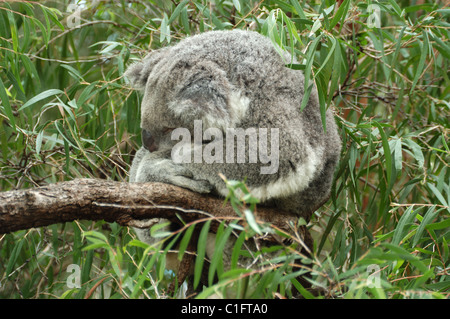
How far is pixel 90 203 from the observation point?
170 centimetres

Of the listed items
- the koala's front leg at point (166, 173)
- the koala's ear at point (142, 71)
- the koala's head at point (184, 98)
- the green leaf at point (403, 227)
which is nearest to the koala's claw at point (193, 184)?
the koala's front leg at point (166, 173)

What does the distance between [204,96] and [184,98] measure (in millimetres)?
96

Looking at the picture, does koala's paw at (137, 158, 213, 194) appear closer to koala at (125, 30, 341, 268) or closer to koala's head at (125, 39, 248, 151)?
koala at (125, 30, 341, 268)

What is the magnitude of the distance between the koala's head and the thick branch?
337 millimetres

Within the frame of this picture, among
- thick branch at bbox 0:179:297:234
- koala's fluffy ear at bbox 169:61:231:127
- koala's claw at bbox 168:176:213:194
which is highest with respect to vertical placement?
koala's fluffy ear at bbox 169:61:231:127

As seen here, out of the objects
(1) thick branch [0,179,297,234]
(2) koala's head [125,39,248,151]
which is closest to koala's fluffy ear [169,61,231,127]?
(2) koala's head [125,39,248,151]

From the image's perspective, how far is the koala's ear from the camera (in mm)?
2502

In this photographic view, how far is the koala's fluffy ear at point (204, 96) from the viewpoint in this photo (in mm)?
2066

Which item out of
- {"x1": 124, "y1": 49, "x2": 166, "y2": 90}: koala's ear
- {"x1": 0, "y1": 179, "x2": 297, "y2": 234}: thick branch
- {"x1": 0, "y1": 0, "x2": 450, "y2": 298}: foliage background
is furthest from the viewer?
{"x1": 124, "y1": 49, "x2": 166, "y2": 90}: koala's ear

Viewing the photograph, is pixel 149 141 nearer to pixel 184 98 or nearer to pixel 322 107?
pixel 184 98

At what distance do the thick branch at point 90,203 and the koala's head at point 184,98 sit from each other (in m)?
0.34

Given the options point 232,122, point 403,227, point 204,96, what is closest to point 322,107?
point 232,122

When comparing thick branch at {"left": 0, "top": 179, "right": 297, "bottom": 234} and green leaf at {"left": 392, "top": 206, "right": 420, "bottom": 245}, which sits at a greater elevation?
thick branch at {"left": 0, "top": 179, "right": 297, "bottom": 234}
